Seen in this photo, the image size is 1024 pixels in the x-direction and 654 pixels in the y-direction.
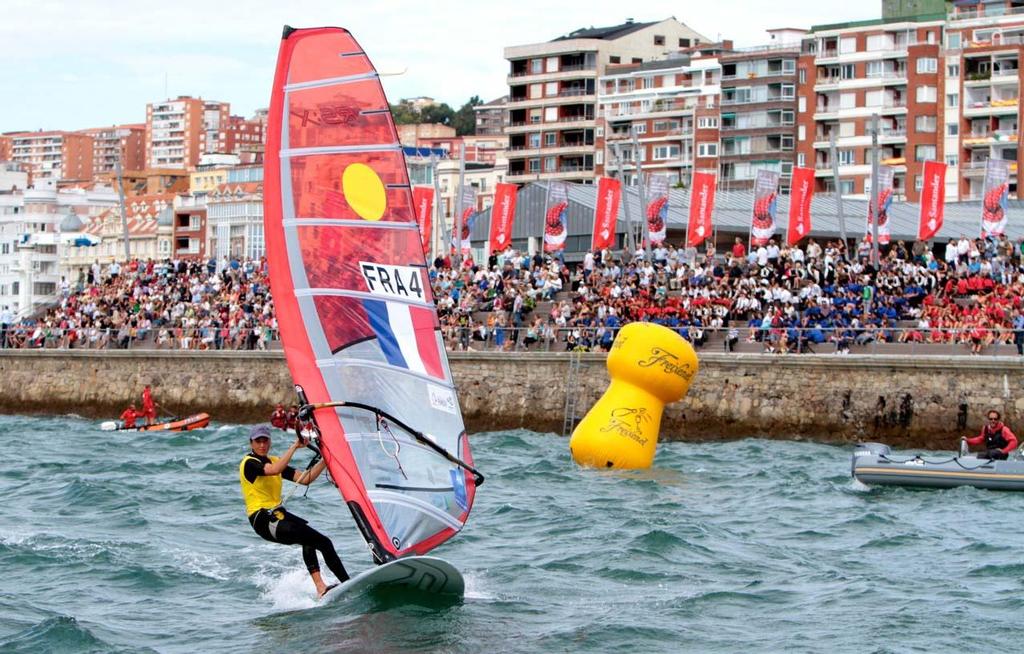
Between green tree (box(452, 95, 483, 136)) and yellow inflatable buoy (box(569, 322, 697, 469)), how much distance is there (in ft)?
462

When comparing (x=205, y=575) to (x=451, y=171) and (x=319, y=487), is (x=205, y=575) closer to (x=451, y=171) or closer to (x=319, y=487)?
(x=319, y=487)

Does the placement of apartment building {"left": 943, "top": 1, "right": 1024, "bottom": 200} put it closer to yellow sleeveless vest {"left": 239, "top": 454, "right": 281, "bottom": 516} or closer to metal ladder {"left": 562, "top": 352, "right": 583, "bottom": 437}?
metal ladder {"left": 562, "top": 352, "right": 583, "bottom": 437}

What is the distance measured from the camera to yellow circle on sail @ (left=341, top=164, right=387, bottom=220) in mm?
14609

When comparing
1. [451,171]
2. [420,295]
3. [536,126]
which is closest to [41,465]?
[420,295]

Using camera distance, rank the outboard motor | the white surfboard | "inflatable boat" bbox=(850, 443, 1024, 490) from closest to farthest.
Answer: the white surfboard
"inflatable boat" bbox=(850, 443, 1024, 490)
the outboard motor

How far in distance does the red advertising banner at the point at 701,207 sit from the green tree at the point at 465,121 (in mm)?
120759

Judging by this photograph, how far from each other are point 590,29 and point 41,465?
273ft

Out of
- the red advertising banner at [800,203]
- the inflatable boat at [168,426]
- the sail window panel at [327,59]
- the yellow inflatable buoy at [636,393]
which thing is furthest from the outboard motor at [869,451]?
the red advertising banner at [800,203]

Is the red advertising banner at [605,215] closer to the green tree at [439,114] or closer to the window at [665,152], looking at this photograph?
the window at [665,152]

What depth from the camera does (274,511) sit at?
46.1ft

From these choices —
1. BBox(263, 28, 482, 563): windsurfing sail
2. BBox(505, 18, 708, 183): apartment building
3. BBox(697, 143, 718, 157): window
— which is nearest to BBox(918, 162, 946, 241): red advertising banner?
BBox(263, 28, 482, 563): windsurfing sail

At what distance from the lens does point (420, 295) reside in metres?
14.9

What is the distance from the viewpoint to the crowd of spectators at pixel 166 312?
4284 cm

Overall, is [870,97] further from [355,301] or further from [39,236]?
[355,301]
